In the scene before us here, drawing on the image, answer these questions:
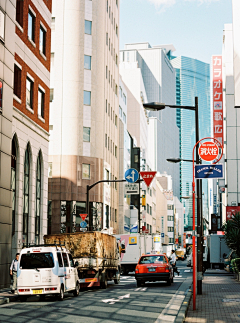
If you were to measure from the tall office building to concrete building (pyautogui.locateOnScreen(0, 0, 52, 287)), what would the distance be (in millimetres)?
19369

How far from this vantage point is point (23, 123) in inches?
1134

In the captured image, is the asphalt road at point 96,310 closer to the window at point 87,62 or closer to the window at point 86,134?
the window at point 86,134

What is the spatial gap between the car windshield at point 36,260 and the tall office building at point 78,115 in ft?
108

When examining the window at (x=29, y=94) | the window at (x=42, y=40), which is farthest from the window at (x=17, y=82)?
the window at (x=42, y=40)

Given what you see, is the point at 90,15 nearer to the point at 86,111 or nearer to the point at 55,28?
the point at 55,28

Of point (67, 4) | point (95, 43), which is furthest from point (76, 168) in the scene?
point (67, 4)

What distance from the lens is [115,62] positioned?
6606 centimetres

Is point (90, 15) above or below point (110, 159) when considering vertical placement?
above

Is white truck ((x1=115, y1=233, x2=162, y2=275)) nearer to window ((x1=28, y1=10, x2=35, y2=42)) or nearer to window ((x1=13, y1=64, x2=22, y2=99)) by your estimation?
window ((x1=13, y1=64, x2=22, y2=99))

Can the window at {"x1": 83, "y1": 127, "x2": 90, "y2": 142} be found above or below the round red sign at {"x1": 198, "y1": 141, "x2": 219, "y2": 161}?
above

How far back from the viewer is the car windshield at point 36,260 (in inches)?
716

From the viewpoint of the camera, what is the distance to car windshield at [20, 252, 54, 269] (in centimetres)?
1819

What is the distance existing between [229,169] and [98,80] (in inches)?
646

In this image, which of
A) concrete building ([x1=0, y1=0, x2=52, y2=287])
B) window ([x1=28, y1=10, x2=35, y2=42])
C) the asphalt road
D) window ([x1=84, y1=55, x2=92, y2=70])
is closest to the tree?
concrete building ([x1=0, y1=0, x2=52, y2=287])
